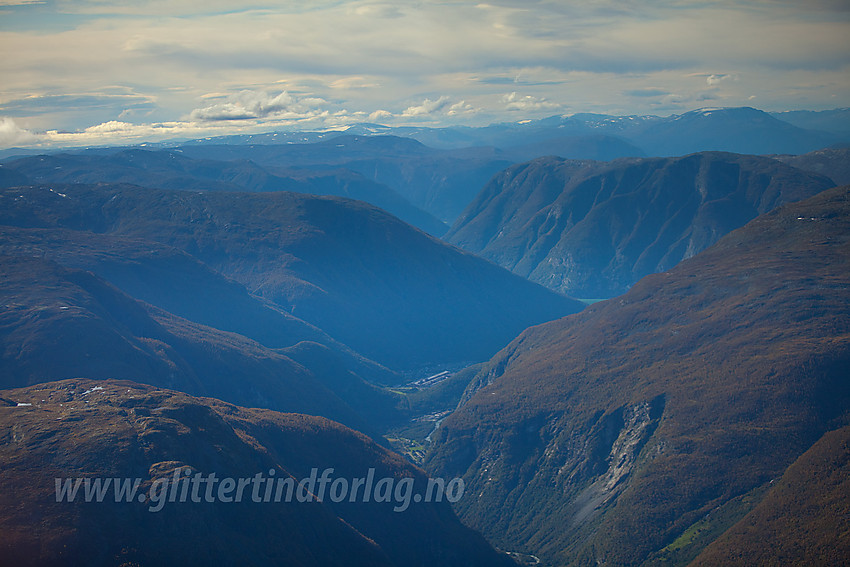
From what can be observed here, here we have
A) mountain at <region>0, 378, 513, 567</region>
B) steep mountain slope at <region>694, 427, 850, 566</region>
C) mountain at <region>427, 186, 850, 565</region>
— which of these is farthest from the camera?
mountain at <region>427, 186, 850, 565</region>

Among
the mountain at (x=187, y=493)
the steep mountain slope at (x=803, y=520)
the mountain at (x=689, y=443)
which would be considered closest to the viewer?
the mountain at (x=187, y=493)

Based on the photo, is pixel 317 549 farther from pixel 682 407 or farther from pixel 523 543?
pixel 682 407

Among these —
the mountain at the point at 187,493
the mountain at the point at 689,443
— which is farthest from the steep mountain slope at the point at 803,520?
the mountain at the point at 187,493

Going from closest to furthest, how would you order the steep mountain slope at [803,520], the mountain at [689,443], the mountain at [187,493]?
the mountain at [187,493]
the steep mountain slope at [803,520]
the mountain at [689,443]

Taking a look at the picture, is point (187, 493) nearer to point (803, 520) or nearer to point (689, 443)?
point (803, 520)

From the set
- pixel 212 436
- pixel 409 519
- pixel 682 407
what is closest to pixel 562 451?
pixel 682 407

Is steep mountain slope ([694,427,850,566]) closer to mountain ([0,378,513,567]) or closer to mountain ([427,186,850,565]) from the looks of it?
mountain ([427,186,850,565])

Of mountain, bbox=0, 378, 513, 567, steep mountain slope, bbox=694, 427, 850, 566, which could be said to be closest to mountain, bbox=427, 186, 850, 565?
steep mountain slope, bbox=694, 427, 850, 566

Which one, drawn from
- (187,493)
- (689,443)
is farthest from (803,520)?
(187,493)

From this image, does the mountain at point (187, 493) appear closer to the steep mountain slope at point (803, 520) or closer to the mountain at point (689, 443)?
the mountain at point (689, 443)
